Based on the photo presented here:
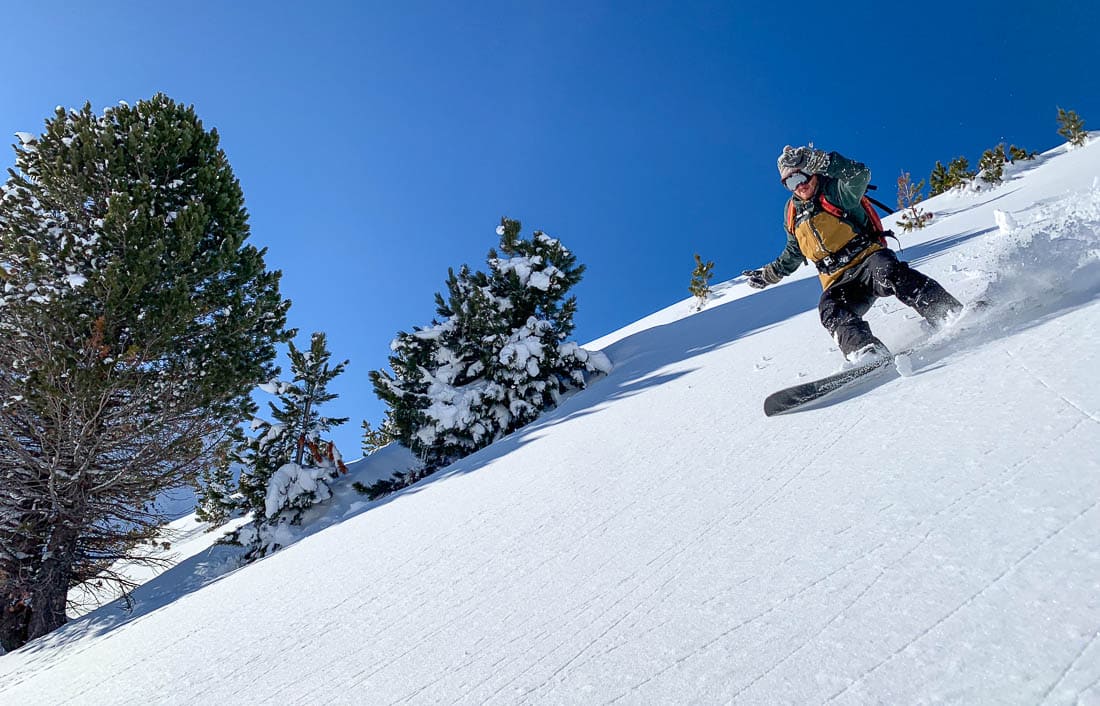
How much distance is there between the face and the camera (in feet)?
13.0

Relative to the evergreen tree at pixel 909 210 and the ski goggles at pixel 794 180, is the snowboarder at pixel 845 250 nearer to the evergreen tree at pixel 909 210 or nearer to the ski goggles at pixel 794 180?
the ski goggles at pixel 794 180

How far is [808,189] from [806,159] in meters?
0.34

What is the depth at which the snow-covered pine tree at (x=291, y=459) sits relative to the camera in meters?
10.5

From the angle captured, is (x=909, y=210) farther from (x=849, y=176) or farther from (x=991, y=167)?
(x=849, y=176)

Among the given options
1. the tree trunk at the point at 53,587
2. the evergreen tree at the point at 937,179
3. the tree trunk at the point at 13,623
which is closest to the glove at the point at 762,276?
the tree trunk at the point at 53,587

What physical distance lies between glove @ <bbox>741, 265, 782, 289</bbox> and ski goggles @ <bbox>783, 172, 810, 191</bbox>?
717 millimetres

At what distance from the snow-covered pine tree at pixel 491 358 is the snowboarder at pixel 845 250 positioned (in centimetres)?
661

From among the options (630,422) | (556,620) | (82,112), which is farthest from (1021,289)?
(82,112)

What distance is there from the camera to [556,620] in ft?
5.67

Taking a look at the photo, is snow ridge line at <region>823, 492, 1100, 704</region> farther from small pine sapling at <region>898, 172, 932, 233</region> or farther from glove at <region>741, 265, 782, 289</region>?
small pine sapling at <region>898, 172, 932, 233</region>

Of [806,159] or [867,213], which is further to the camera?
[867,213]

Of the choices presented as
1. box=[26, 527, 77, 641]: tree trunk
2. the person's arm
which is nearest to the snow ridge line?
the person's arm

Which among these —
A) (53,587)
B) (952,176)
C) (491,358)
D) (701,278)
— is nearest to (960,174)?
(952,176)

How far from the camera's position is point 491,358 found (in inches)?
425
